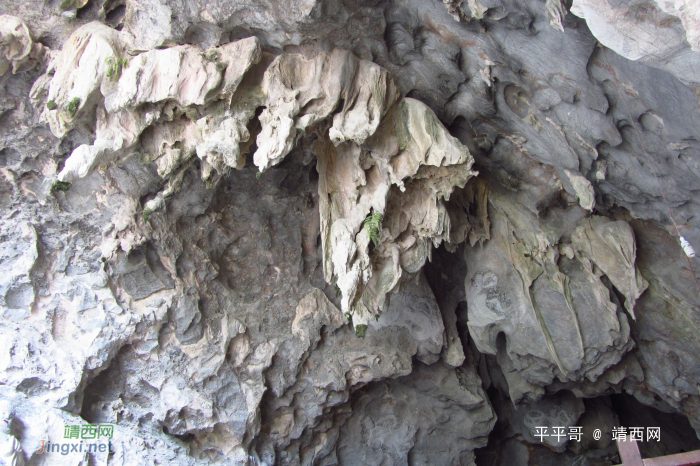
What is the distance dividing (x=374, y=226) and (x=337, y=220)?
416mm

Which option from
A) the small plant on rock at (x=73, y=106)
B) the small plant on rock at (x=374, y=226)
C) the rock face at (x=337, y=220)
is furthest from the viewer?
the small plant on rock at (x=374, y=226)

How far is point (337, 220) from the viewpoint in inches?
186

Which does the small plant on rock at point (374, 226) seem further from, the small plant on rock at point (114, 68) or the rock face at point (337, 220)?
the small plant on rock at point (114, 68)

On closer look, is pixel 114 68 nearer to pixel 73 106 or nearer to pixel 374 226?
pixel 73 106

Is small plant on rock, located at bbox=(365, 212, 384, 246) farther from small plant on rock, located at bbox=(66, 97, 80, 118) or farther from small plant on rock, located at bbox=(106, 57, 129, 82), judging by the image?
small plant on rock, located at bbox=(66, 97, 80, 118)

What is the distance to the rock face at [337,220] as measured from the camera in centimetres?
360

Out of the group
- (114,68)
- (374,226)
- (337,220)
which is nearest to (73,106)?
(114,68)

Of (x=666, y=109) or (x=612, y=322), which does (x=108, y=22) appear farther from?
(x=612, y=322)

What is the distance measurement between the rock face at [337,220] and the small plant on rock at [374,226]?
0.02m

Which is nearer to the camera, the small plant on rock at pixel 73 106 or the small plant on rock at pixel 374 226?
the small plant on rock at pixel 73 106

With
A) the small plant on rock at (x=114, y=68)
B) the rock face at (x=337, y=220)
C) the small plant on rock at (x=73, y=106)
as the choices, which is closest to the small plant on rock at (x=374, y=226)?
the rock face at (x=337, y=220)

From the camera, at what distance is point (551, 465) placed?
8.15 m

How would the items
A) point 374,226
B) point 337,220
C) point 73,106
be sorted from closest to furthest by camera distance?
point 73,106 → point 374,226 → point 337,220

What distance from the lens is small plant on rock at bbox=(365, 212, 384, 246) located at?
4512 millimetres
